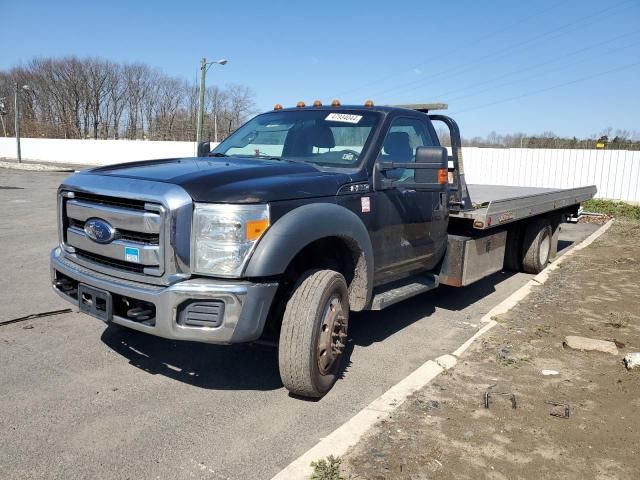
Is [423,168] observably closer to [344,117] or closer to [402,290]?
[344,117]

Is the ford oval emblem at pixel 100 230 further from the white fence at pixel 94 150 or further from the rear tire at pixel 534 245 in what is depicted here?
the white fence at pixel 94 150

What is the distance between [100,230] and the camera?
350cm

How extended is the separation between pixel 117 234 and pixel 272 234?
3.38 feet

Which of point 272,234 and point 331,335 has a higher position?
point 272,234

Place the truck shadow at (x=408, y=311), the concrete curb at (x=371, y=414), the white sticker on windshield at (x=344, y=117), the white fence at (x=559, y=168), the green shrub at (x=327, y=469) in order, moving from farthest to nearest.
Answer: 1. the white fence at (x=559, y=168)
2. the truck shadow at (x=408, y=311)
3. the white sticker on windshield at (x=344, y=117)
4. the concrete curb at (x=371, y=414)
5. the green shrub at (x=327, y=469)

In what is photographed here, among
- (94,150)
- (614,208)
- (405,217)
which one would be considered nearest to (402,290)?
(405,217)

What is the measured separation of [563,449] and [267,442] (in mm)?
1731

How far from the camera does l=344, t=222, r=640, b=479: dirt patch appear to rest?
2.95 meters

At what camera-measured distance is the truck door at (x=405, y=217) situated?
4.44 meters

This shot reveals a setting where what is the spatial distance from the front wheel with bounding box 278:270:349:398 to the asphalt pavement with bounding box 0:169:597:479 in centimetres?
22

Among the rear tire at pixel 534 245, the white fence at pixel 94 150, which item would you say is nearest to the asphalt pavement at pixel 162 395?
the rear tire at pixel 534 245

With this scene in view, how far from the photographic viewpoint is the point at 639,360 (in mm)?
4324

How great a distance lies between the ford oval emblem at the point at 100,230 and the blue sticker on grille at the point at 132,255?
0.17 metres

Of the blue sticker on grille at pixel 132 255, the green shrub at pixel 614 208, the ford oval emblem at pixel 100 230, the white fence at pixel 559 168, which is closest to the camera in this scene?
the blue sticker on grille at pixel 132 255
